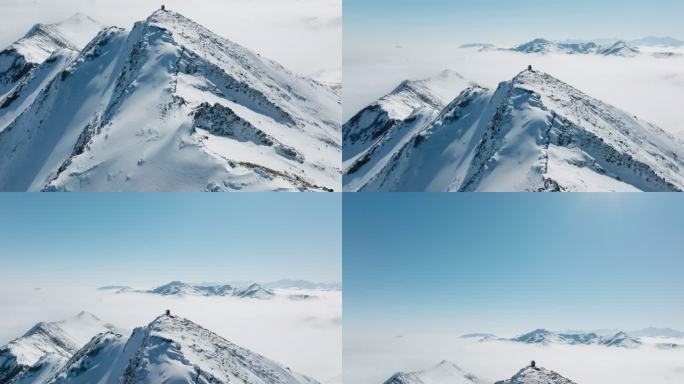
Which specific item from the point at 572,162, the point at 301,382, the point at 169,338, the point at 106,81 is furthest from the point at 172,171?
the point at 572,162

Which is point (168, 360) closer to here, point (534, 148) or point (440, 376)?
point (534, 148)

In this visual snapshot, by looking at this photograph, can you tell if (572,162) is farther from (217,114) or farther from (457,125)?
(217,114)

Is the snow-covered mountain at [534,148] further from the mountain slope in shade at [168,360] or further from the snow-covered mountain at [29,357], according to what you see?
the snow-covered mountain at [29,357]

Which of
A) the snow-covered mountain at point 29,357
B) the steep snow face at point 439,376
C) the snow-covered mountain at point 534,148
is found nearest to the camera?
the snow-covered mountain at point 534,148

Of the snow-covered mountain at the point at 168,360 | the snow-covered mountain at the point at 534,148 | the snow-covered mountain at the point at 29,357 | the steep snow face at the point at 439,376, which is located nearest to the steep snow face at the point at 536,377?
the snow-covered mountain at the point at 534,148

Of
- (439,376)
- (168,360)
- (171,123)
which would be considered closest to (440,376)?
(439,376)

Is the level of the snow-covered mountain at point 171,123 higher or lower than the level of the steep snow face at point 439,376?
higher

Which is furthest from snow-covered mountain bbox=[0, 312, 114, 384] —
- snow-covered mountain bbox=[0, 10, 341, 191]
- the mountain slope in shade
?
the mountain slope in shade
